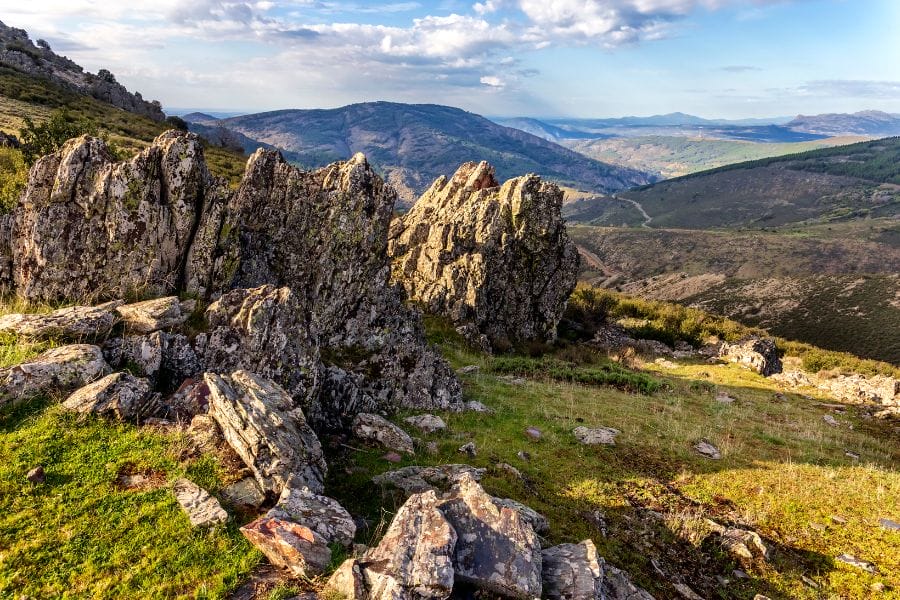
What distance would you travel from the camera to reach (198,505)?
8.91m

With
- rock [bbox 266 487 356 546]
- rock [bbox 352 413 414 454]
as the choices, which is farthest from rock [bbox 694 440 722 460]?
rock [bbox 266 487 356 546]

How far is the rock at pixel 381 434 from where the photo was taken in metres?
15.5

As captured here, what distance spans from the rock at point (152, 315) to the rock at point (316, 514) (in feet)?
25.6

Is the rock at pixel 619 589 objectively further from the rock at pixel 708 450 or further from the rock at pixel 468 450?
the rock at pixel 708 450

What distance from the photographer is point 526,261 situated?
4447 cm

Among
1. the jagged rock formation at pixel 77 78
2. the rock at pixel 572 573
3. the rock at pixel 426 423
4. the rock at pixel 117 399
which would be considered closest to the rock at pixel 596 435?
the rock at pixel 426 423

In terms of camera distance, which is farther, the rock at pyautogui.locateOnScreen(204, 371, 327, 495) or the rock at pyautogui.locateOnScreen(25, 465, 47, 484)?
the rock at pyautogui.locateOnScreen(204, 371, 327, 495)

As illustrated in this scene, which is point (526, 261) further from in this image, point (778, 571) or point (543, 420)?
point (778, 571)

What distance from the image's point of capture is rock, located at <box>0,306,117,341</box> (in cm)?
1253

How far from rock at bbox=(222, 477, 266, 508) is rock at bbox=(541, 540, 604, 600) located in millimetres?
5997

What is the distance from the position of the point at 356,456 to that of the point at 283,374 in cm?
344

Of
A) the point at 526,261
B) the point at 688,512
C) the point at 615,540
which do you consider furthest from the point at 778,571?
the point at 526,261

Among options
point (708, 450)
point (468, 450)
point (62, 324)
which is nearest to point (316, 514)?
point (468, 450)

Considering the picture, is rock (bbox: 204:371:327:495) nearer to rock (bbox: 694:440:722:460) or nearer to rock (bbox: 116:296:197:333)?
rock (bbox: 116:296:197:333)
